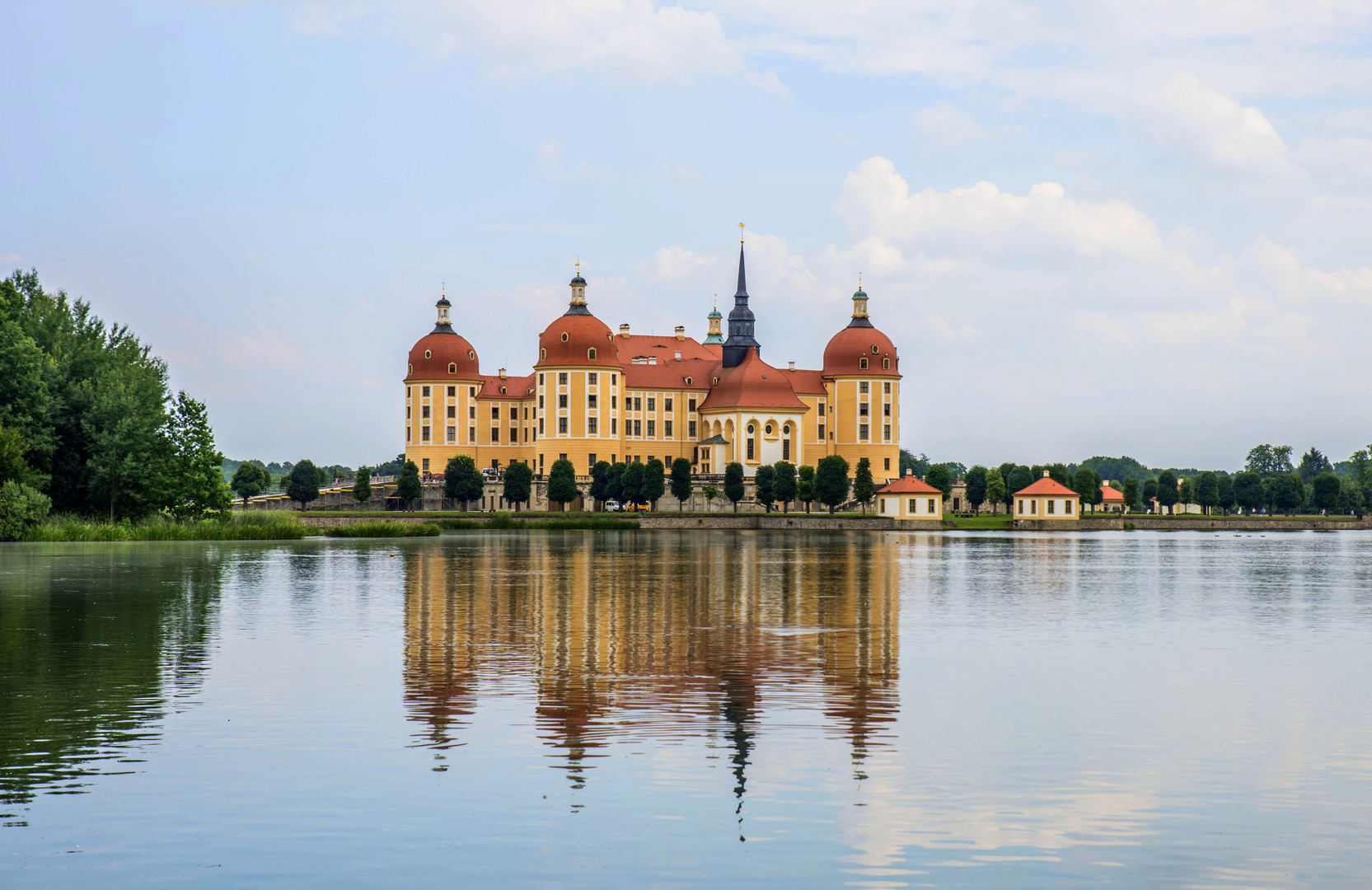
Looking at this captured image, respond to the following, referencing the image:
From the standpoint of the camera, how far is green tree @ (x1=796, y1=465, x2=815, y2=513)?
119 metres

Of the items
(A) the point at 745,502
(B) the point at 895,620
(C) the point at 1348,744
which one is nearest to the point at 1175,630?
(B) the point at 895,620

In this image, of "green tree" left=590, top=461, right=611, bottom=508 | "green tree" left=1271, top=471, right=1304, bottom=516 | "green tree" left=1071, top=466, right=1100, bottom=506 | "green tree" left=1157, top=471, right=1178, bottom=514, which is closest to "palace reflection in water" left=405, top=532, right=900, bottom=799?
"green tree" left=590, top=461, right=611, bottom=508

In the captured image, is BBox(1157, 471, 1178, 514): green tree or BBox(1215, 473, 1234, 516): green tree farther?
BBox(1157, 471, 1178, 514): green tree

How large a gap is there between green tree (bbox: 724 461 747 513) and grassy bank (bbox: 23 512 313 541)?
50.5 metres

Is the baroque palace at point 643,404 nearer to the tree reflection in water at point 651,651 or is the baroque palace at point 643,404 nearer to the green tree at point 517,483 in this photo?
the green tree at point 517,483

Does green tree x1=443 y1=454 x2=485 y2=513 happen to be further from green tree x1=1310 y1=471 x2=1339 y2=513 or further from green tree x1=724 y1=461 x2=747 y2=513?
green tree x1=1310 y1=471 x2=1339 y2=513

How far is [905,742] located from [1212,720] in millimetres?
4241

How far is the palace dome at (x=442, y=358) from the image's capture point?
13700 centimetres

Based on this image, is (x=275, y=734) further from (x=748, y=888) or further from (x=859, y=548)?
(x=859, y=548)

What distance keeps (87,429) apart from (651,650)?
161 ft

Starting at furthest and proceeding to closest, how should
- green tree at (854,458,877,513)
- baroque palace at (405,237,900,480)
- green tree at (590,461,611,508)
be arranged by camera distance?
baroque palace at (405,237,900,480) < green tree at (590,461,611,508) < green tree at (854,458,877,513)

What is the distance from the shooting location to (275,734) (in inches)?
569

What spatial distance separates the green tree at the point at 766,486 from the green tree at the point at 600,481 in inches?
529

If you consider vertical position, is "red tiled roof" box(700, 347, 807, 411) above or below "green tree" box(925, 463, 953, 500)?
above
